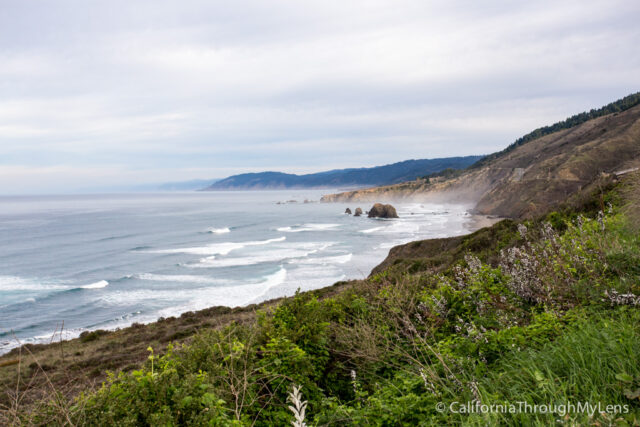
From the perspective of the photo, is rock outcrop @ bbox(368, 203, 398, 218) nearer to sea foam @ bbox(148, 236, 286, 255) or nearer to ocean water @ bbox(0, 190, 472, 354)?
ocean water @ bbox(0, 190, 472, 354)

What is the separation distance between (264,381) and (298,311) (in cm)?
172

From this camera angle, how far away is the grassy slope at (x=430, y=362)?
9.82ft

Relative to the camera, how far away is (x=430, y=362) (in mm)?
4582

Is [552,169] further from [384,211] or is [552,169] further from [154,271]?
[154,271]

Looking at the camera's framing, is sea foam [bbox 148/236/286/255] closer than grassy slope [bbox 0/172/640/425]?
No

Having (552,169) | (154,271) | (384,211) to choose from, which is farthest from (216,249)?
(552,169)

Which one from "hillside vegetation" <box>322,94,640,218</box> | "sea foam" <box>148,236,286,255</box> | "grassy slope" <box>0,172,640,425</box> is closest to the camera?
"grassy slope" <box>0,172,640,425</box>

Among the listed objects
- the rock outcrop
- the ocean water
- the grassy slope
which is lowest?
the ocean water

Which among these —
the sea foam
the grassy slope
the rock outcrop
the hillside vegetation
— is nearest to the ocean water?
the sea foam

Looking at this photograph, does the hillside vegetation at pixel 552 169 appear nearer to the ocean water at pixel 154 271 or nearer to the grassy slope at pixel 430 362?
the ocean water at pixel 154 271

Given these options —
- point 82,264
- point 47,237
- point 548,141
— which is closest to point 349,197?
point 548,141

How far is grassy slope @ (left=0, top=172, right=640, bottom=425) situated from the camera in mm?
2994

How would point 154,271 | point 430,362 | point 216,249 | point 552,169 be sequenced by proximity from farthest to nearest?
point 552,169 < point 216,249 < point 154,271 < point 430,362

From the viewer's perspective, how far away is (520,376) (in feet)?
10.4
